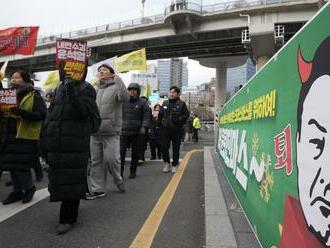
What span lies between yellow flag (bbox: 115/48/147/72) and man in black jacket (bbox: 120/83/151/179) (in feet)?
32.8

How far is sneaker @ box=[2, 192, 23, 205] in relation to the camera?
561 cm

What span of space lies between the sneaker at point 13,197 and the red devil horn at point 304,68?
4324mm

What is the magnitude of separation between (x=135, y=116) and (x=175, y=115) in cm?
128

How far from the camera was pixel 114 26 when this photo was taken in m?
49.0

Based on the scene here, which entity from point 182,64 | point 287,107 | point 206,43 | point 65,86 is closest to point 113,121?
point 65,86

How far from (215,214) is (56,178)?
5.70ft

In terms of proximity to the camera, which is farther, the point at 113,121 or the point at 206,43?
the point at 206,43

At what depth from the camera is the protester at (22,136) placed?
5.40 meters

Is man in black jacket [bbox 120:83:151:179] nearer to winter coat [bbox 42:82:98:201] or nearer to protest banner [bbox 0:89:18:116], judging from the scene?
protest banner [bbox 0:89:18:116]

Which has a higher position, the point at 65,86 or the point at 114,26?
the point at 114,26

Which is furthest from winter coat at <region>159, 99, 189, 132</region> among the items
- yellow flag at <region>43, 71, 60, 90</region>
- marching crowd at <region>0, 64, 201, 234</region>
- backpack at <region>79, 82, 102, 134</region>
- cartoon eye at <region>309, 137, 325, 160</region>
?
yellow flag at <region>43, 71, 60, 90</region>

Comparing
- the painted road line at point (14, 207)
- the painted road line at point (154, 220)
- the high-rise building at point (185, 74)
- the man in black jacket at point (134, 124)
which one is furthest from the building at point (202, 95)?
the painted road line at point (14, 207)

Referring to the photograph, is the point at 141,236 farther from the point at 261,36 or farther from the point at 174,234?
the point at 261,36

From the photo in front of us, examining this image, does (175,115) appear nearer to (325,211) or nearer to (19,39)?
(19,39)
